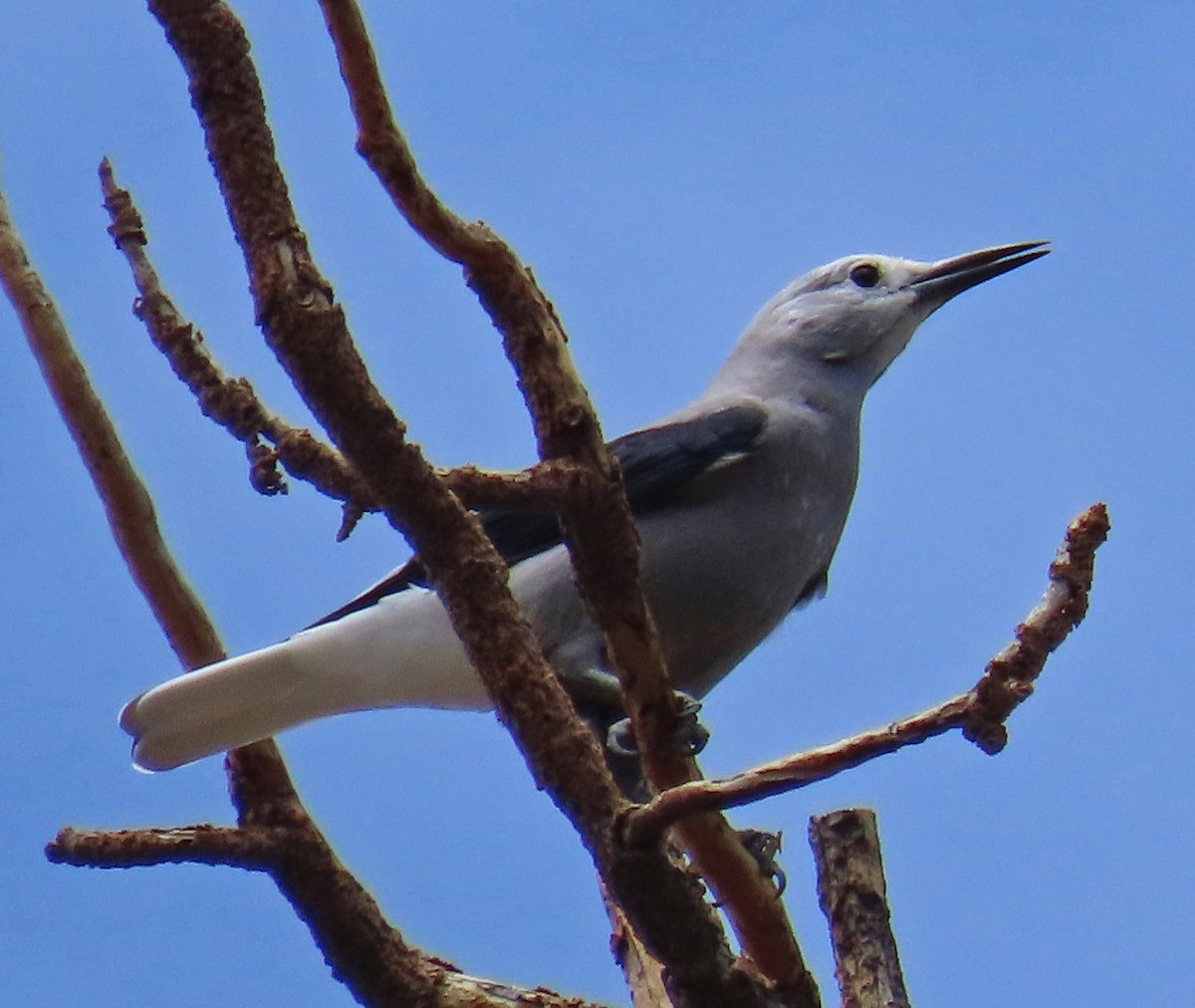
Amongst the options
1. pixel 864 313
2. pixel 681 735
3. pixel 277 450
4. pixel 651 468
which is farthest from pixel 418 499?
pixel 864 313

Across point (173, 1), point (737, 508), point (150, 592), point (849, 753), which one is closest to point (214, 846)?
point (150, 592)

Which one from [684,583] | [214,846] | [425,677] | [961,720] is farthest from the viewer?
[425,677]

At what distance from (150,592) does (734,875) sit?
0.86m

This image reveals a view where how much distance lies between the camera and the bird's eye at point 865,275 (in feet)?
13.7

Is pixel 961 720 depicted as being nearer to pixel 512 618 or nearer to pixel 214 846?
pixel 512 618

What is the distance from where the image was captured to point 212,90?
1.64 meters

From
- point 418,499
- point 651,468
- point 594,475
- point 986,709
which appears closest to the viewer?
point 986,709

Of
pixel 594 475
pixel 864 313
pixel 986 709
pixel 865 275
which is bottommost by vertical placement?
pixel 986 709

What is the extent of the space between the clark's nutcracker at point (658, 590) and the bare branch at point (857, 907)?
607 millimetres

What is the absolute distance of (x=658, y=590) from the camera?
3.30 meters

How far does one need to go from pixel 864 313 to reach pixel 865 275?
0.15 metres

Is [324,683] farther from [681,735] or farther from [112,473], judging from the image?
[681,735]

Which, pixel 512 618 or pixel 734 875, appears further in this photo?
pixel 734 875

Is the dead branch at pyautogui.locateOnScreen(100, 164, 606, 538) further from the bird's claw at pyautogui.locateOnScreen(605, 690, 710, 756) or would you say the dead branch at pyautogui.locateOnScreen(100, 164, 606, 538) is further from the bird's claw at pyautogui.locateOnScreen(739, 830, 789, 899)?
the bird's claw at pyautogui.locateOnScreen(739, 830, 789, 899)
